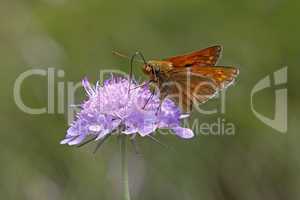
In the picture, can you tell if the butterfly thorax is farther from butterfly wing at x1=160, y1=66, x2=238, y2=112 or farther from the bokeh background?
the bokeh background

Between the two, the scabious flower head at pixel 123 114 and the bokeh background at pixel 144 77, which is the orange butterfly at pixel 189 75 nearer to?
the scabious flower head at pixel 123 114

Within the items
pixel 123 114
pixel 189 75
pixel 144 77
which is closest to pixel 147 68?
pixel 189 75

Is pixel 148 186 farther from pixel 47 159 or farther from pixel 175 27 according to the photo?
pixel 175 27

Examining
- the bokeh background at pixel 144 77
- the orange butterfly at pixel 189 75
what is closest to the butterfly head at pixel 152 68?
the orange butterfly at pixel 189 75

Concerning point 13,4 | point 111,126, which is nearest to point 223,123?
point 111,126

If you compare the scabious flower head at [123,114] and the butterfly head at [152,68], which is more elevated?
the butterfly head at [152,68]

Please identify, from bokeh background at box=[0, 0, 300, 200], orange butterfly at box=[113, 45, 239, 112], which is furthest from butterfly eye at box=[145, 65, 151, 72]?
bokeh background at box=[0, 0, 300, 200]

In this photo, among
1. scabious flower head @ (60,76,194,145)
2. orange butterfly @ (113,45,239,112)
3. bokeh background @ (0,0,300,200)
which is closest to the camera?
scabious flower head @ (60,76,194,145)
